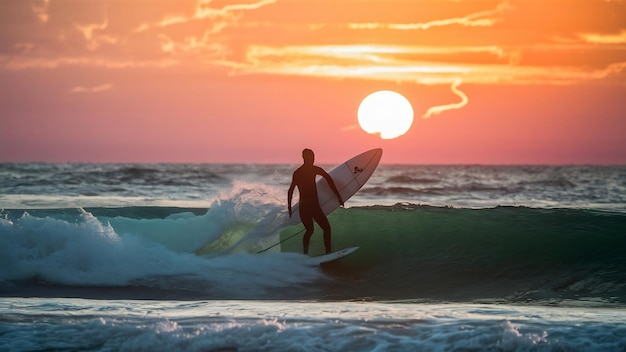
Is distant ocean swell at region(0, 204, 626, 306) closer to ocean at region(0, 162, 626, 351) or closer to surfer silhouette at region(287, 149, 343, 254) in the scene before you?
ocean at region(0, 162, 626, 351)

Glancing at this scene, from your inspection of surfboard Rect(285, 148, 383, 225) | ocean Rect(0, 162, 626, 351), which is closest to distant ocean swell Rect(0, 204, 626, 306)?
ocean Rect(0, 162, 626, 351)

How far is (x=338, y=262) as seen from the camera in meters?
13.5

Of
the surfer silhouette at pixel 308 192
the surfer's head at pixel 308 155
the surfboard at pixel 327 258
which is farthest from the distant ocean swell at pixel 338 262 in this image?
A: the surfer's head at pixel 308 155

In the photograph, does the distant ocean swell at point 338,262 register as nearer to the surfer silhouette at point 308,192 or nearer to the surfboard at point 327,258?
the surfboard at point 327,258

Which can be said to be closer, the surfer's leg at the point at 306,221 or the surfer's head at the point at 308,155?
the surfer's head at the point at 308,155

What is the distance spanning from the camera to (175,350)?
752cm

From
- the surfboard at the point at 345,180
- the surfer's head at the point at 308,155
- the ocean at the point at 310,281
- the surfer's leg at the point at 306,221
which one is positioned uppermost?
the surfer's head at the point at 308,155

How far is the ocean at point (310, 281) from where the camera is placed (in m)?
7.81

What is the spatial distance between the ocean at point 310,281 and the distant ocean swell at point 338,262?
0.03 meters

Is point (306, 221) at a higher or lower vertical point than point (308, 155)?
lower

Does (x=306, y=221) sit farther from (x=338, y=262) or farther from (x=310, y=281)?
(x=310, y=281)

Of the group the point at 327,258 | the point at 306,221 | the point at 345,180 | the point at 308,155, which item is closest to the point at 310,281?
the point at 327,258

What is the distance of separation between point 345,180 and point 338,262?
5.17 feet

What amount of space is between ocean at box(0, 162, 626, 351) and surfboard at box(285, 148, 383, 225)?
718mm
